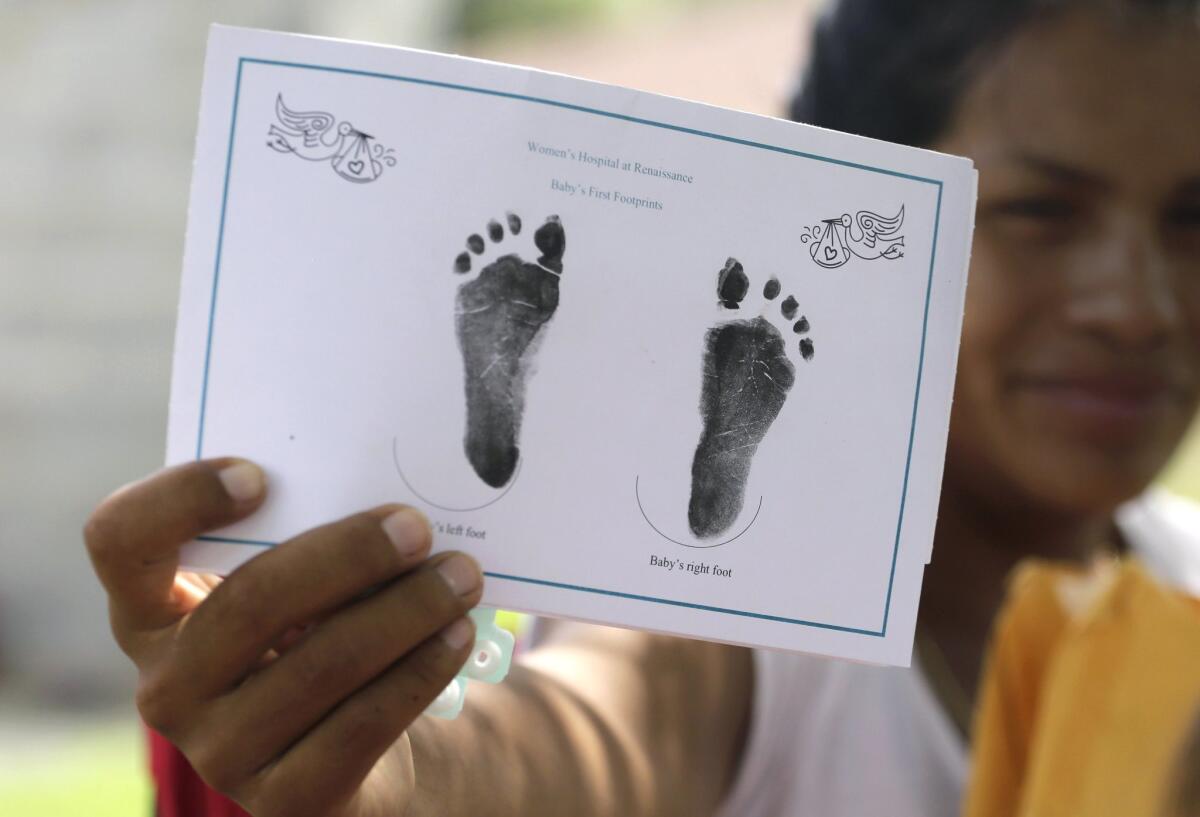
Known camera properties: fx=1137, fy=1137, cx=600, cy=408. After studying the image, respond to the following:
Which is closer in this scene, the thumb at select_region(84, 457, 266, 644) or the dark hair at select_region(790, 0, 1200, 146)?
the thumb at select_region(84, 457, 266, 644)

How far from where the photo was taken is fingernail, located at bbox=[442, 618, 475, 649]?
2.28 feet

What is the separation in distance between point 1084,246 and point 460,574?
78 cm

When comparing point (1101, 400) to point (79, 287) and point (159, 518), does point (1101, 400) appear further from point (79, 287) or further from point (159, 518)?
point (79, 287)

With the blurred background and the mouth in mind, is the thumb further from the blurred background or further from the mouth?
the blurred background

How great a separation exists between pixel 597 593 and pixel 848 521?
17 centimetres

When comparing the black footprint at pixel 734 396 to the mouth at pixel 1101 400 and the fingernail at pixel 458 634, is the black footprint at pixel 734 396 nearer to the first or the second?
the fingernail at pixel 458 634

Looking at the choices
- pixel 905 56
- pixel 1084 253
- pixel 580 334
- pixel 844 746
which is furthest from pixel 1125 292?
pixel 580 334

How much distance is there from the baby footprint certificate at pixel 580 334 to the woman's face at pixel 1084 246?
1.47 ft

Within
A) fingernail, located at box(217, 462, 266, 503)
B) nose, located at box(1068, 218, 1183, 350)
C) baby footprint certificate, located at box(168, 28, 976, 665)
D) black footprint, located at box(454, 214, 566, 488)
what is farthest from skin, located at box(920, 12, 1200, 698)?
fingernail, located at box(217, 462, 266, 503)

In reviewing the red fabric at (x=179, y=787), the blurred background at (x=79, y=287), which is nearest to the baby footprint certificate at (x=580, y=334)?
the red fabric at (x=179, y=787)

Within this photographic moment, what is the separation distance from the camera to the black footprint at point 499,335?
0.70 metres

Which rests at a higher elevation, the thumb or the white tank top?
the thumb

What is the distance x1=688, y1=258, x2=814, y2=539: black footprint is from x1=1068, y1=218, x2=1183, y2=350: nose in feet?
1.71

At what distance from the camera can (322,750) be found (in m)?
0.68
